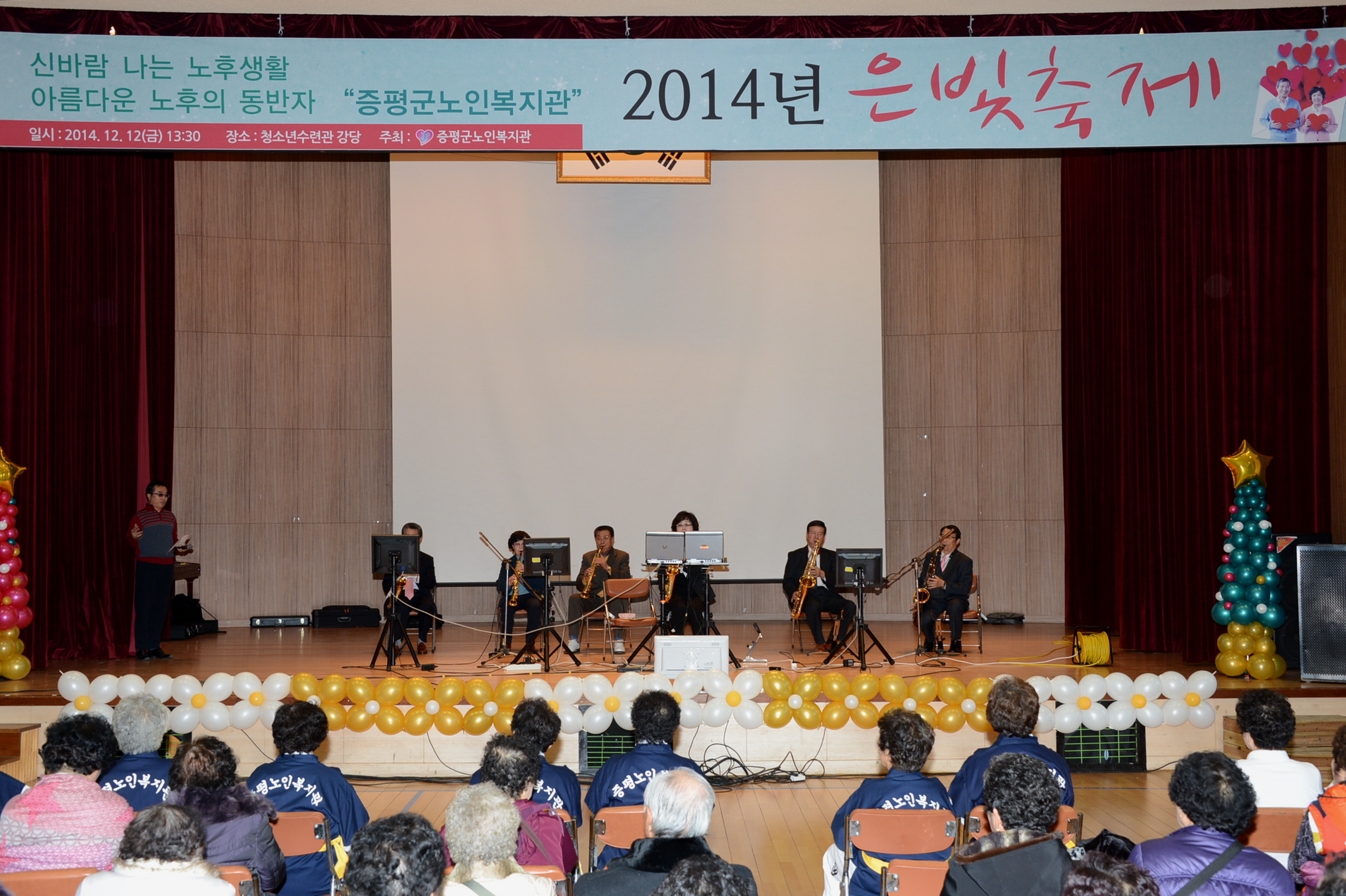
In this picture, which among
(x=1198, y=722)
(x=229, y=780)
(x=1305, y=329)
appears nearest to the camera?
(x=229, y=780)

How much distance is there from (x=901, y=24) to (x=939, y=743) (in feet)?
13.4

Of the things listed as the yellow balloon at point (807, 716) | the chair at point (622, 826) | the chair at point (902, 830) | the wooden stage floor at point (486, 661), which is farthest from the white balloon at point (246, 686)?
the chair at point (902, 830)

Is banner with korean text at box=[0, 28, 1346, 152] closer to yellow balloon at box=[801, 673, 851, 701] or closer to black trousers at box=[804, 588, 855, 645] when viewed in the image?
yellow balloon at box=[801, 673, 851, 701]

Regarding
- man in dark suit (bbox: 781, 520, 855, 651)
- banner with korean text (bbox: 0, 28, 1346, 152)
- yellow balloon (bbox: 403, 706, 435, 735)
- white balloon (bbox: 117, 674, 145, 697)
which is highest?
banner with korean text (bbox: 0, 28, 1346, 152)

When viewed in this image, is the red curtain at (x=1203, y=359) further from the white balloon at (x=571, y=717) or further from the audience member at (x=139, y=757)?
the audience member at (x=139, y=757)

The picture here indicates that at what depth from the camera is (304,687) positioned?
608 centimetres

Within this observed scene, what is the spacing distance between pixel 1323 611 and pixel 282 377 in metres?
8.79

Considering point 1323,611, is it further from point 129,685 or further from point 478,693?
point 129,685

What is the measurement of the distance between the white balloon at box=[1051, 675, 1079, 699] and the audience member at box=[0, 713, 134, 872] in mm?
4762

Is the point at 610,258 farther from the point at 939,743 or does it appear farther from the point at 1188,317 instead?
the point at 939,743

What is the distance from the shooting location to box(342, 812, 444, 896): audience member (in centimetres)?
210

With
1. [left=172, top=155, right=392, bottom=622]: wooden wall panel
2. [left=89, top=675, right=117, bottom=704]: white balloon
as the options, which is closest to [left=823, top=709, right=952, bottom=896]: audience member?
[left=89, top=675, right=117, bottom=704]: white balloon

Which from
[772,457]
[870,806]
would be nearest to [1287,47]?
[870,806]

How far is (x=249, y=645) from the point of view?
345 inches
